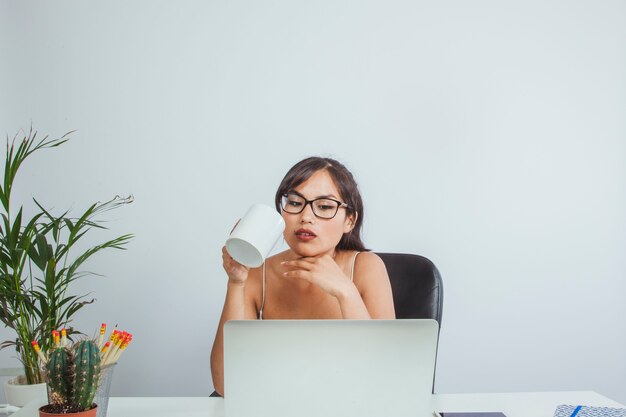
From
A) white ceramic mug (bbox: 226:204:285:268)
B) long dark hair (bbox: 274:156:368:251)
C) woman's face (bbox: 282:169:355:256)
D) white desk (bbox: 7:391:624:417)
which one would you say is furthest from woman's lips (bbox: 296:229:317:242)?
white desk (bbox: 7:391:624:417)

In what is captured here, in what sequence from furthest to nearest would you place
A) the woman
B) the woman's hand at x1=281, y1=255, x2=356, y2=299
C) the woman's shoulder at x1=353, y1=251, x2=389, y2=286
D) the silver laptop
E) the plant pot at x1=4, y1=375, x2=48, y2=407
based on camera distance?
the plant pot at x1=4, y1=375, x2=48, y2=407
the woman's shoulder at x1=353, y1=251, x2=389, y2=286
the woman
the woman's hand at x1=281, y1=255, x2=356, y2=299
the silver laptop

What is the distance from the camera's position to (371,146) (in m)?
2.84

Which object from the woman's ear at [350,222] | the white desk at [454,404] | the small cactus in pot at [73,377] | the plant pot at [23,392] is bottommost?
the plant pot at [23,392]

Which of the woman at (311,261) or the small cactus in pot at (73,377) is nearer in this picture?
the small cactus in pot at (73,377)

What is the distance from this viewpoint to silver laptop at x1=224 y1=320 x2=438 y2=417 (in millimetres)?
971

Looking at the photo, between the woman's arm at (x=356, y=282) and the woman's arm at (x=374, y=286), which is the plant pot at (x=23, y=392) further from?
the woman's arm at (x=374, y=286)

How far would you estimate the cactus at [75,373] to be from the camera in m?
0.98

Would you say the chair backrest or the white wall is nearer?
the chair backrest

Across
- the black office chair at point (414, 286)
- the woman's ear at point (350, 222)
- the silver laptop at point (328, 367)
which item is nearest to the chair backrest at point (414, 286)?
the black office chair at point (414, 286)

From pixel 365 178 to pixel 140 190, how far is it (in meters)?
0.99

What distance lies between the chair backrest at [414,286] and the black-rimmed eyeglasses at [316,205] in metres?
0.28

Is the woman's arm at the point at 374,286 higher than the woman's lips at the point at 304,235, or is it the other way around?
the woman's lips at the point at 304,235

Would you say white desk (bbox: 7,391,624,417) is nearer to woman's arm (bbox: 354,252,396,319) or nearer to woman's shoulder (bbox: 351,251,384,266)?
woman's arm (bbox: 354,252,396,319)

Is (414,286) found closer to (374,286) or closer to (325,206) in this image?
(374,286)
